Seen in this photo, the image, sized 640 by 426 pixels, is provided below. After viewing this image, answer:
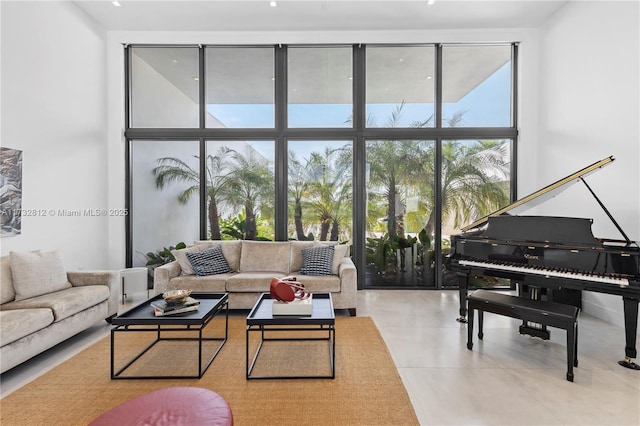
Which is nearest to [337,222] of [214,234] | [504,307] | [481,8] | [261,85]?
[214,234]

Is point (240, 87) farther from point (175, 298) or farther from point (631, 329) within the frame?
point (631, 329)

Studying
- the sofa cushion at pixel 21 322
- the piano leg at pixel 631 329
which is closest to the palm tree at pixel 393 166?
the piano leg at pixel 631 329

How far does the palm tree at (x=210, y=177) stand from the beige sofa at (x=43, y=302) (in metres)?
1.89

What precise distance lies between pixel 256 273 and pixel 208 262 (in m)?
0.62

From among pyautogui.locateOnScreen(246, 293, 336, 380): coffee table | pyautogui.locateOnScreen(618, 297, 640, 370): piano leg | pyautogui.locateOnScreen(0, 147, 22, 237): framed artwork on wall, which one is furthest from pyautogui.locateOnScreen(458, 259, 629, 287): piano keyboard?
pyautogui.locateOnScreen(0, 147, 22, 237): framed artwork on wall

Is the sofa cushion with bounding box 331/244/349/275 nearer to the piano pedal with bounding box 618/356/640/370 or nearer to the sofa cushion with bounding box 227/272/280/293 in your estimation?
the sofa cushion with bounding box 227/272/280/293

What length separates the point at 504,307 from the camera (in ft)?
9.00

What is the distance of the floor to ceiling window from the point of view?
203 inches

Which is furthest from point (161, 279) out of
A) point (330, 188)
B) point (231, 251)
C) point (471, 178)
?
point (471, 178)

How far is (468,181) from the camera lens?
516 centimetres

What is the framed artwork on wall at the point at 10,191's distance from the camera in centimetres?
335

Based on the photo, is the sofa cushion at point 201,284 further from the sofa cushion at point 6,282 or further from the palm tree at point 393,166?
the palm tree at point 393,166

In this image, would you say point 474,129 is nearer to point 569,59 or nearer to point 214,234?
point 569,59

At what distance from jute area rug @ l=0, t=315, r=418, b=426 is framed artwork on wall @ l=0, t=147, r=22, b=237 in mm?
1655
